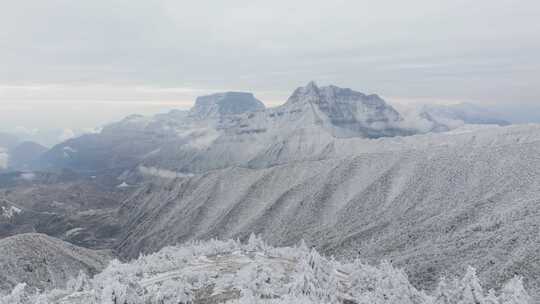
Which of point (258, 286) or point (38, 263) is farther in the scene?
point (38, 263)

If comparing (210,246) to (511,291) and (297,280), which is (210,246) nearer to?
(297,280)

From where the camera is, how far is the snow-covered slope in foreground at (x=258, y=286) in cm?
7144

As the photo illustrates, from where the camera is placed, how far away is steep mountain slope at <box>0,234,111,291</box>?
146 m

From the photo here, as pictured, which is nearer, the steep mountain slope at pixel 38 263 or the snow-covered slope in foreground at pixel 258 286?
the snow-covered slope in foreground at pixel 258 286

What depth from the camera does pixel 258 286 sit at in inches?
Result: 3123

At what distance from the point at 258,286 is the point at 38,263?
10882 cm

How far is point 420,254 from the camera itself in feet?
470

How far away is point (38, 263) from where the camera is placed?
510ft

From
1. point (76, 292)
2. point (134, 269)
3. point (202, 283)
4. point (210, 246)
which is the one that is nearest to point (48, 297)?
point (76, 292)

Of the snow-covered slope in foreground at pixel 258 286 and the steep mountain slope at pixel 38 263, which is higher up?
the snow-covered slope in foreground at pixel 258 286

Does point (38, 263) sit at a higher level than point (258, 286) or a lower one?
lower

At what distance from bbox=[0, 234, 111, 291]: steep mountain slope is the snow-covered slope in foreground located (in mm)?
44273

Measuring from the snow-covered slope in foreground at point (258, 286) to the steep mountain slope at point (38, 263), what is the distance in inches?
1743

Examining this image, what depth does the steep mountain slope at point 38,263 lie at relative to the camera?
479 ft
